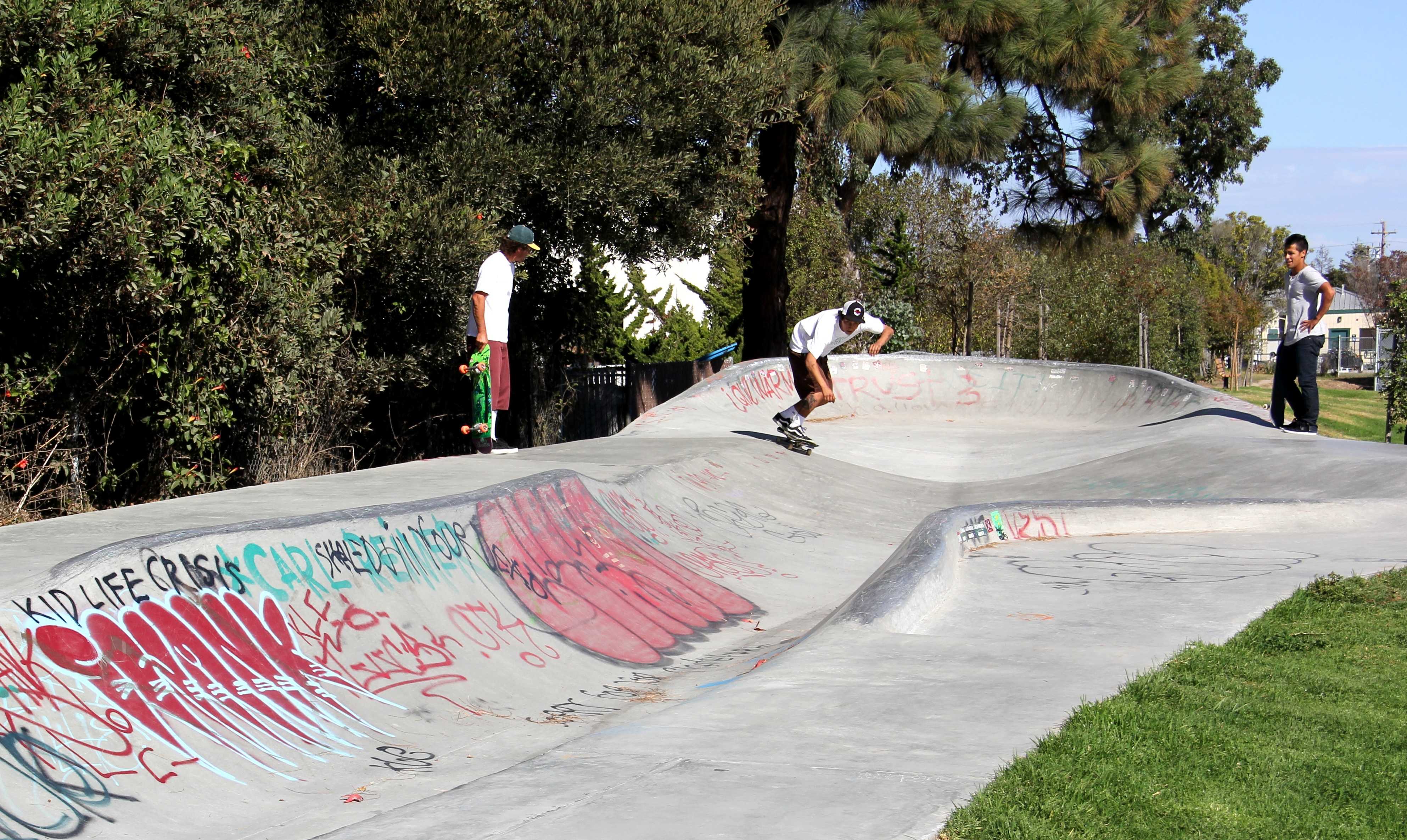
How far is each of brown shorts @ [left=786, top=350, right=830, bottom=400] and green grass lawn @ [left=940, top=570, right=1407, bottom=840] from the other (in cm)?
636

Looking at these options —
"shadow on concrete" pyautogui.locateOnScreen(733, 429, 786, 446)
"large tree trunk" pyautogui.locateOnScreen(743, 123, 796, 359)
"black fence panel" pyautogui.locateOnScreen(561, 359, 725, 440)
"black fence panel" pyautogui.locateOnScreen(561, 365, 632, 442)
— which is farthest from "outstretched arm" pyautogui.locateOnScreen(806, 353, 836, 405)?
"large tree trunk" pyautogui.locateOnScreen(743, 123, 796, 359)

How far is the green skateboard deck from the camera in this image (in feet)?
30.2

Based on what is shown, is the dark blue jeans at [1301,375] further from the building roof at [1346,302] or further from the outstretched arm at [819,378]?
the building roof at [1346,302]

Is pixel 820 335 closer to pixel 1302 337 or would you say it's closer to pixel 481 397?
pixel 481 397

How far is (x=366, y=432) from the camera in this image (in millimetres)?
12984

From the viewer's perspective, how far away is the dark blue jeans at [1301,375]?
10875 millimetres

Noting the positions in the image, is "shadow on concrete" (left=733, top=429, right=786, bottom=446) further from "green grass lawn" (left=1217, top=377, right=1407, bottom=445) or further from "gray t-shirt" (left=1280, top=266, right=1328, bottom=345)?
"green grass lawn" (left=1217, top=377, right=1407, bottom=445)

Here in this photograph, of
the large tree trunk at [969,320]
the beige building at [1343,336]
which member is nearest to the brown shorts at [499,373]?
the large tree trunk at [969,320]

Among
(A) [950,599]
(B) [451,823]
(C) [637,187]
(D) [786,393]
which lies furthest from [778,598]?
(D) [786,393]

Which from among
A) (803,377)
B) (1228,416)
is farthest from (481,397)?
(1228,416)

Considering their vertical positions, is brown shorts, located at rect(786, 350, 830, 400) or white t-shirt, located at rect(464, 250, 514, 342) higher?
white t-shirt, located at rect(464, 250, 514, 342)

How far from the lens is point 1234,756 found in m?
3.47

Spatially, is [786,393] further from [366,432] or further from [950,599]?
[950,599]

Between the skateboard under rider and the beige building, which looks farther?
the beige building
